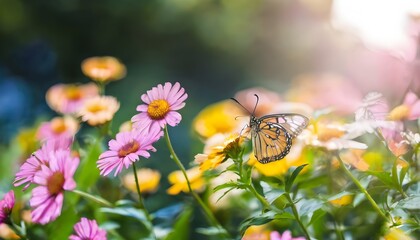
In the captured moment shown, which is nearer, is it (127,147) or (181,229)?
(127,147)

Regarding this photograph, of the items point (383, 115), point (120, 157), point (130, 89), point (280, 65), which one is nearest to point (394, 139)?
point (383, 115)

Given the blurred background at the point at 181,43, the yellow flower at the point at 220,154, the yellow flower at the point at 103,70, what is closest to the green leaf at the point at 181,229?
the yellow flower at the point at 220,154

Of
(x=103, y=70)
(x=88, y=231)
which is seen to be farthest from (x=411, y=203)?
(x=103, y=70)

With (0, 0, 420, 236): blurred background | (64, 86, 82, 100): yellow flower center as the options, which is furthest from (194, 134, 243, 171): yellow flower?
(0, 0, 420, 236): blurred background

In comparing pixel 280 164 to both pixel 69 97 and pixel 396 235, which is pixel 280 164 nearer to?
pixel 396 235

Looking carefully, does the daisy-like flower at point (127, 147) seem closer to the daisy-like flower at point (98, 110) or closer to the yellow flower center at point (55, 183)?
the yellow flower center at point (55, 183)

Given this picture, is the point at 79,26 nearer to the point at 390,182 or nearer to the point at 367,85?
the point at 367,85
